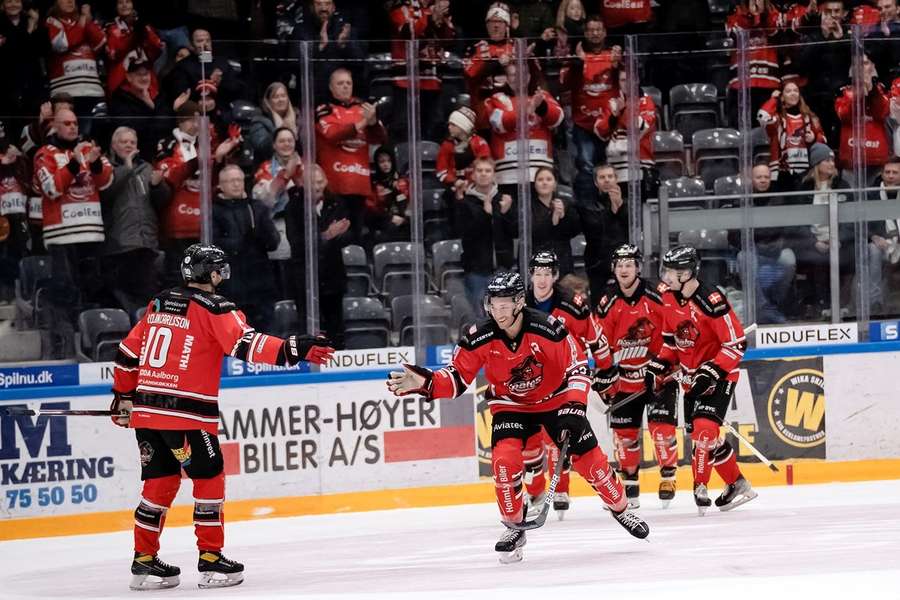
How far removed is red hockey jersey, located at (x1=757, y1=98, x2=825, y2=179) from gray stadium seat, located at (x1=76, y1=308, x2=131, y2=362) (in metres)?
4.29

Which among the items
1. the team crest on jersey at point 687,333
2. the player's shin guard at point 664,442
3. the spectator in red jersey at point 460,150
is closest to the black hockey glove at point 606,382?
the player's shin guard at point 664,442

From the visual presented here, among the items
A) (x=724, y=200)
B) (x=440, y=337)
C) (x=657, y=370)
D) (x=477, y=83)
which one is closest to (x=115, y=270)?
(x=440, y=337)

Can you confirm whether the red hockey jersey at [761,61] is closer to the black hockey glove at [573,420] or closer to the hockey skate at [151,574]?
the black hockey glove at [573,420]

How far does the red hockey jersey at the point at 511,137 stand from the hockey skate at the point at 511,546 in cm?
317

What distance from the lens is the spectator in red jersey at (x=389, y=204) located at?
8789 millimetres

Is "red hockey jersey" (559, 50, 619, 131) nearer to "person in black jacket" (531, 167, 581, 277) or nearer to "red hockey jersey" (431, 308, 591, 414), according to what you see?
"person in black jacket" (531, 167, 581, 277)

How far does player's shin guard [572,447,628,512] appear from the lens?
6.36 meters

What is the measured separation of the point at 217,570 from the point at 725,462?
9.76ft

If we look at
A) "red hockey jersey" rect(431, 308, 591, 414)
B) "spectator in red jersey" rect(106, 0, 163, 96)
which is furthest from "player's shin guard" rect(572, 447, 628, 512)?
"spectator in red jersey" rect(106, 0, 163, 96)

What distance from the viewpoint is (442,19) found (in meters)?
10.5

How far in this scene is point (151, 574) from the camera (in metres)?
6.09

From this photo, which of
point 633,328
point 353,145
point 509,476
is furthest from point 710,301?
point 353,145

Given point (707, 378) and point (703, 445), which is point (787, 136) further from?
point (703, 445)

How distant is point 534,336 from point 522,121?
3081 millimetres
